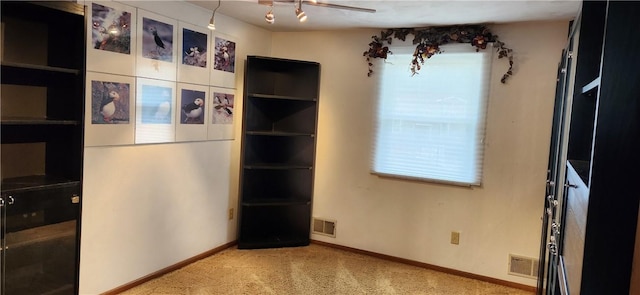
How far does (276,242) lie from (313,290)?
960 mm

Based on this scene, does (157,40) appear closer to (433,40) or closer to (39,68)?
(39,68)

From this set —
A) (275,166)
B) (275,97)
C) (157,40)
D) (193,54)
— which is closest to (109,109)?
(157,40)

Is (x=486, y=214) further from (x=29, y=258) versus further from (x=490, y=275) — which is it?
(x=29, y=258)

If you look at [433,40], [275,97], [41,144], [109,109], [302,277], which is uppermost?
[433,40]

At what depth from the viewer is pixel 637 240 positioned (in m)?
0.92

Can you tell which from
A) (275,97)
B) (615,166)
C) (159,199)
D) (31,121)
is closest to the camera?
(615,166)

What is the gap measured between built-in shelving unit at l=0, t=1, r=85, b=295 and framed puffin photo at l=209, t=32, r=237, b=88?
51.5 inches

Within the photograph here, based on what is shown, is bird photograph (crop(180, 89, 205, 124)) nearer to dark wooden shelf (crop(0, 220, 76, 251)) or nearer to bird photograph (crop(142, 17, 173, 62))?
bird photograph (crop(142, 17, 173, 62))

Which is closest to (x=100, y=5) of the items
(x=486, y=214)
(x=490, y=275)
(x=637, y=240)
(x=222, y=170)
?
(x=222, y=170)

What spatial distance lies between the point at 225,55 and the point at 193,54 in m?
0.38

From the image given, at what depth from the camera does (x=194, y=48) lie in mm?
3342

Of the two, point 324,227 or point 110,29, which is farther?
point 324,227

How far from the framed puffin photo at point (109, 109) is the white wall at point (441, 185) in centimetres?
175

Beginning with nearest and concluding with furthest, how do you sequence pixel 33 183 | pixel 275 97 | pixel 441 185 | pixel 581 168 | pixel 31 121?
pixel 581 168 → pixel 31 121 → pixel 33 183 → pixel 441 185 → pixel 275 97
